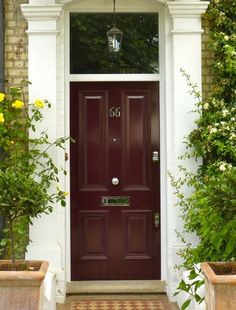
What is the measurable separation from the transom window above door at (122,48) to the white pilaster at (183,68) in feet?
1.62

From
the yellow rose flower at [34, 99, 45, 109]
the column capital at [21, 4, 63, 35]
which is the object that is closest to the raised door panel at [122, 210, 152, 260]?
the yellow rose flower at [34, 99, 45, 109]

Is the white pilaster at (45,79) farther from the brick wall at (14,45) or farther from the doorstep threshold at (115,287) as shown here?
the doorstep threshold at (115,287)

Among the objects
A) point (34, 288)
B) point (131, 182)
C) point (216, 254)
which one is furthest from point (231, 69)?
point (34, 288)

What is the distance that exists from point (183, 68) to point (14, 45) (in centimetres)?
193

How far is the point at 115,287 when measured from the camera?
7551mm

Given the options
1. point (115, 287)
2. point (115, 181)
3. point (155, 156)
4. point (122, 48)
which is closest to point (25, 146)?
point (115, 181)

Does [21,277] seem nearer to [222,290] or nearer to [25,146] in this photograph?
[222,290]

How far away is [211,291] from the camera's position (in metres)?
4.64

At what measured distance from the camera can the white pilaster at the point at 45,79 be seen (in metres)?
7.20

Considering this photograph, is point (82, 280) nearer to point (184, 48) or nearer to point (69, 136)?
point (69, 136)

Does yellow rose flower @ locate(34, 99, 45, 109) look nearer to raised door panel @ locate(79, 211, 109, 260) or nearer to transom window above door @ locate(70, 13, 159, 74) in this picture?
transom window above door @ locate(70, 13, 159, 74)

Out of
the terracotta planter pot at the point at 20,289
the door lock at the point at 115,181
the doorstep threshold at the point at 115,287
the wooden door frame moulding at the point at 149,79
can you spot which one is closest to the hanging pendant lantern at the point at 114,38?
the wooden door frame moulding at the point at 149,79

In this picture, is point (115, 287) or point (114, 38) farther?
point (115, 287)

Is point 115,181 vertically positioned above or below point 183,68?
below
